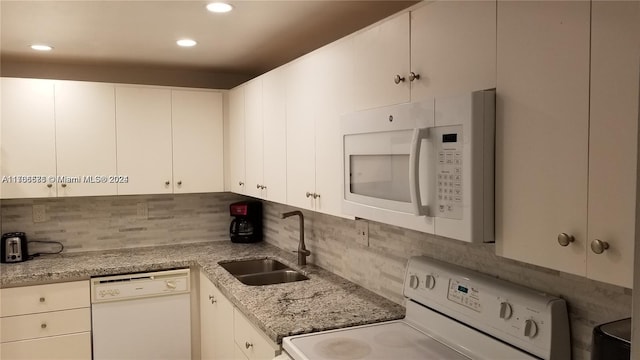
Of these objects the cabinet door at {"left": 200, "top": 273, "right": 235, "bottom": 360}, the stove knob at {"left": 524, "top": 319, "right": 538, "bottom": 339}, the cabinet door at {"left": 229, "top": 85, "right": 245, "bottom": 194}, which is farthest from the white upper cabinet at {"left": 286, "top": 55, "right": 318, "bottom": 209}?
the stove knob at {"left": 524, "top": 319, "right": 538, "bottom": 339}

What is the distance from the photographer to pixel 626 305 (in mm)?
1271

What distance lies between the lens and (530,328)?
146 cm

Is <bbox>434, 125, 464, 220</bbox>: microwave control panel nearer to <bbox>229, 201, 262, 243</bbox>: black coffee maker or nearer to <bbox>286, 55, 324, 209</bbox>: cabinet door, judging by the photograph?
<bbox>286, 55, 324, 209</bbox>: cabinet door

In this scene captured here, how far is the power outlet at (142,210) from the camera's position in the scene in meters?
3.81

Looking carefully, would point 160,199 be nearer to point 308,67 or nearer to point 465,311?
point 308,67

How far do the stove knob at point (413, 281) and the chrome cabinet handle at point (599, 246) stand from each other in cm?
100

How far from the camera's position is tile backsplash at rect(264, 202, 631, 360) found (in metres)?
1.37

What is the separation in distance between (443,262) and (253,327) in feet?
2.94

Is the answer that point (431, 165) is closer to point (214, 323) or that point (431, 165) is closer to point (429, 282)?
point (429, 282)

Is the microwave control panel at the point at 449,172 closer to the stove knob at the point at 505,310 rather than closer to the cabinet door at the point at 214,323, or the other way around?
the stove knob at the point at 505,310

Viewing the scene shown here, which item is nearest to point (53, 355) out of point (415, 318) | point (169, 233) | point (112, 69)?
point (169, 233)

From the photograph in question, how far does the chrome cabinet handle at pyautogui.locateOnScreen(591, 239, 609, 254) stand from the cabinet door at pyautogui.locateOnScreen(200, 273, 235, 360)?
197 centimetres

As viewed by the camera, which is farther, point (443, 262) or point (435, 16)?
point (443, 262)

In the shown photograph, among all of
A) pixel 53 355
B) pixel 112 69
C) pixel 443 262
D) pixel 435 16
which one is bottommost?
pixel 53 355
